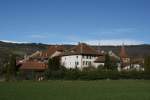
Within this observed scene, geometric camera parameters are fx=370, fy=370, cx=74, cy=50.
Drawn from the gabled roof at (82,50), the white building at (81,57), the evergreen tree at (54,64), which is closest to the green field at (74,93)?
the evergreen tree at (54,64)

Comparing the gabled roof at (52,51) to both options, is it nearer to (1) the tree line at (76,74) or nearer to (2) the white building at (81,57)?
(2) the white building at (81,57)

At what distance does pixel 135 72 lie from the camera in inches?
3147

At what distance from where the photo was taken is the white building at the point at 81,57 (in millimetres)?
111250

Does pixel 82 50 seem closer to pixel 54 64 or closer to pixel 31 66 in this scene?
pixel 31 66

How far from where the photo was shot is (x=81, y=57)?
11106 centimetres

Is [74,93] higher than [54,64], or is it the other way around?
[54,64]

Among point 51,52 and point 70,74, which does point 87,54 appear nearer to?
point 51,52

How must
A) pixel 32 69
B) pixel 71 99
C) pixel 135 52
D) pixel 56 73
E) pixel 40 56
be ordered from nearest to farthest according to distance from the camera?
pixel 71 99 → pixel 56 73 → pixel 32 69 → pixel 40 56 → pixel 135 52

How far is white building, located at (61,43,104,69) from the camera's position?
11125 centimetres

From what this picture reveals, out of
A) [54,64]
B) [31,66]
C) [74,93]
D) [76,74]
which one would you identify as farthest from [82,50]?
[74,93]

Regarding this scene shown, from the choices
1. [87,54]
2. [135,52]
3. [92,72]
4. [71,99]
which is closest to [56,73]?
[92,72]

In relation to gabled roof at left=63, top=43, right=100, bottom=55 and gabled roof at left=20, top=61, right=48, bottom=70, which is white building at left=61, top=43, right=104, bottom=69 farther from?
gabled roof at left=20, top=61, right=48, bottom=70

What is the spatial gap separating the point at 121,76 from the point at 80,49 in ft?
115

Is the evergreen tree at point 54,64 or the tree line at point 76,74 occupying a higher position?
the evergreen tree at point 54,64
